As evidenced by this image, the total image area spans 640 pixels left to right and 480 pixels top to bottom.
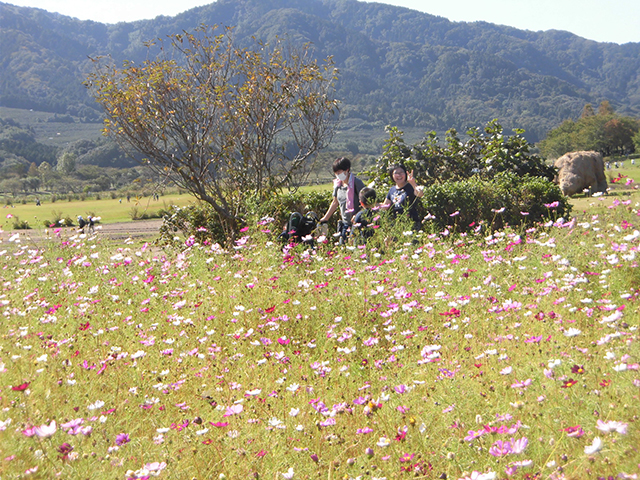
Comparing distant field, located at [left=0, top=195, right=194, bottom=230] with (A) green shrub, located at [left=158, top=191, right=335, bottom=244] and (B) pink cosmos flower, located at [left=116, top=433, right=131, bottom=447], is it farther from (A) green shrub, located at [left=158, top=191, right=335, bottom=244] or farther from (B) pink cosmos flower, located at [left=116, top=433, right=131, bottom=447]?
(B) pink cosmos flower, located at [left=116, top=433, right=131, bottom=447]

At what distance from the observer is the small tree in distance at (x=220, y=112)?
31.3 ft

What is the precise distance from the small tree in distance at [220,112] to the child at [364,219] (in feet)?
9.16

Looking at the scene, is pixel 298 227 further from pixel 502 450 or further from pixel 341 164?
pixel 502 450

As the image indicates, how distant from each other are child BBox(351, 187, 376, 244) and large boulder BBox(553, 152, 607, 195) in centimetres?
1518

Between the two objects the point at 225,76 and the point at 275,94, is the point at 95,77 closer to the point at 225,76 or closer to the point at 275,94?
the point at 225,76

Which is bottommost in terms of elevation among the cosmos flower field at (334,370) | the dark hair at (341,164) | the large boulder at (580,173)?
the large boulder at (580,173)

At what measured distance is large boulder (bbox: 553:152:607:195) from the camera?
65.9ft

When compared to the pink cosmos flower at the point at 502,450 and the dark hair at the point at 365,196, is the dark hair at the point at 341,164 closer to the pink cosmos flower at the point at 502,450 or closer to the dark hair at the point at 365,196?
the dark hair at the point at 365,196

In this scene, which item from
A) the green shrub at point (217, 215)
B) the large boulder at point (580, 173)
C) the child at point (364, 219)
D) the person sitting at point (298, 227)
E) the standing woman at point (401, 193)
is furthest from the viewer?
the large boulder at point (580, 173)

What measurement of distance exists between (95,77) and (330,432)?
935cm

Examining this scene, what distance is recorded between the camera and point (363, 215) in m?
7.00

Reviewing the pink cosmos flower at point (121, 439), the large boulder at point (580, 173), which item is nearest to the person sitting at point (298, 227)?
the pink cosmos flower at point (121, 439)

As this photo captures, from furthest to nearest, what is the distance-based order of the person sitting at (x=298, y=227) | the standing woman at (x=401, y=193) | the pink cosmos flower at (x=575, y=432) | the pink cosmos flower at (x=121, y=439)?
the person sitting at (x=298, y=227)
the standing woman at (x=401, y=193)
the pink cosmos flower at (x=121, y=439)
the pink cosmos flower at (x=575, y=432)

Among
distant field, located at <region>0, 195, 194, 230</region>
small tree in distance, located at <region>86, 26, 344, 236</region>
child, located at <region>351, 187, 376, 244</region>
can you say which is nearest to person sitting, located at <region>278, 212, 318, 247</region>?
child, located at <region>351, 187, 376, 244</region>
